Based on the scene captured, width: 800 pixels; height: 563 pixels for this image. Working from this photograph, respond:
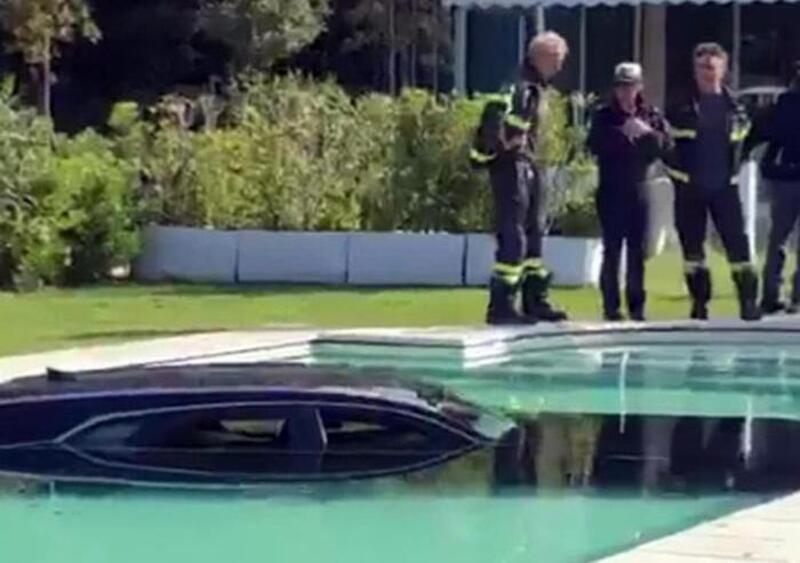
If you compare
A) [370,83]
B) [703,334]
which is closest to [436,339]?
[703,334]

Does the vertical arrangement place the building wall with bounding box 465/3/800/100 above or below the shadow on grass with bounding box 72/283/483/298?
above

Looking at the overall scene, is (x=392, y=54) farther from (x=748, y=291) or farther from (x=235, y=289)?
(x=748, y=291)

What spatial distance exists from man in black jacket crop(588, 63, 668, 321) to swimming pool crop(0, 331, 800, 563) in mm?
2719

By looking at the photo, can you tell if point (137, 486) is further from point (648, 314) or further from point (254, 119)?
point (254, 119)

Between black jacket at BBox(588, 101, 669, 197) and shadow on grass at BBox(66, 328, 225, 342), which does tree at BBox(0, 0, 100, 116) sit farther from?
black jacket at BBox(588, 101, 669, 197)

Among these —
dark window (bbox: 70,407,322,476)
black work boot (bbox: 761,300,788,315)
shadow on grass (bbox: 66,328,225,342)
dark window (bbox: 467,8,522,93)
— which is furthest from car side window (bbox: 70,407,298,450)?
dark window (bbox: 467,8,522,93)

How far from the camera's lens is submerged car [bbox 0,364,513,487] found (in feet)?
32.4

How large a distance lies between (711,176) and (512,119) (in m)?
1.52

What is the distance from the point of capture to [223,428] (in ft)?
32.8

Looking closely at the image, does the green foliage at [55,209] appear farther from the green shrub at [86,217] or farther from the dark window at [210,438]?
the dark window at [210,438]

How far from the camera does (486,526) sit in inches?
338

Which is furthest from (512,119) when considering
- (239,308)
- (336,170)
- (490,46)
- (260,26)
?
(260,26)

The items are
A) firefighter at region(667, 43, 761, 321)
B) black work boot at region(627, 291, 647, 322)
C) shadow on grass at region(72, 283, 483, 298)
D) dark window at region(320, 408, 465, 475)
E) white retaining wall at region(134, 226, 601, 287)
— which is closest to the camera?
dark window at region(320, 408, 465, 475)

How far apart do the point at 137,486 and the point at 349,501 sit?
91 centimetres
